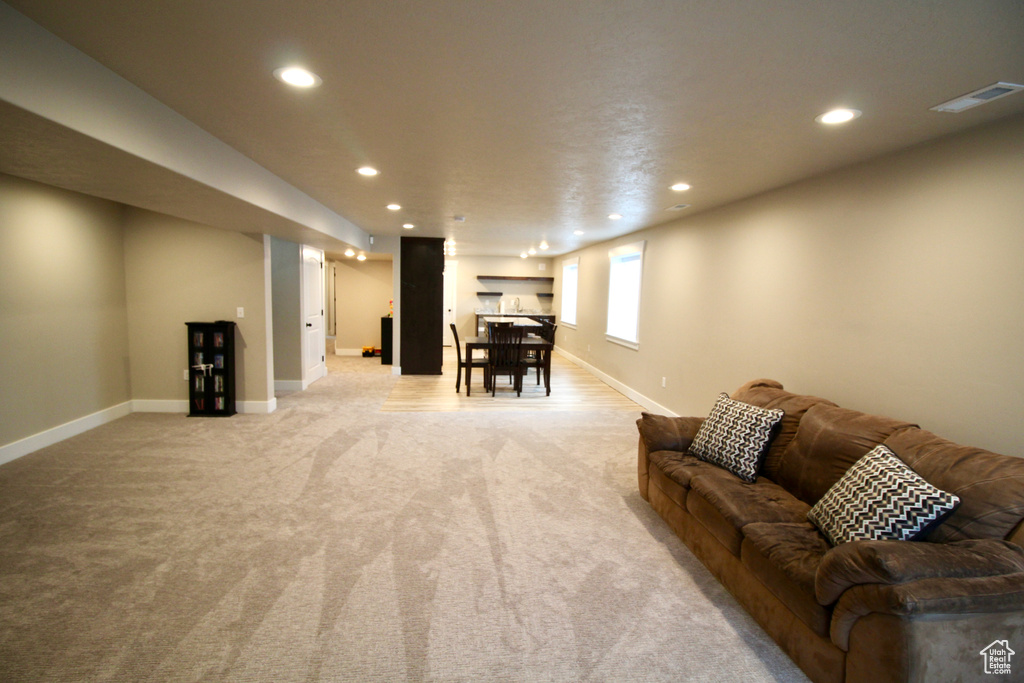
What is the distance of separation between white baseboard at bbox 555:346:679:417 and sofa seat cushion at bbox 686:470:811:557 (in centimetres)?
264

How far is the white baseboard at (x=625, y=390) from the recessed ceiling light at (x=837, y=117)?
3543 millimetres

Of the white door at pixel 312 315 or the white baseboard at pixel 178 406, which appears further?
the white door at pixel 312 315

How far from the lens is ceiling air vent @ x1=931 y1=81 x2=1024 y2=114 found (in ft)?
5.85

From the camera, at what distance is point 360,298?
9453mm

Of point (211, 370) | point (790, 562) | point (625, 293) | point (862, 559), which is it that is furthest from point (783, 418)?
point (211, 370)

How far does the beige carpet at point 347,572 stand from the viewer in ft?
5.99

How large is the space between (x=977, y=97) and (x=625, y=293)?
204 inches

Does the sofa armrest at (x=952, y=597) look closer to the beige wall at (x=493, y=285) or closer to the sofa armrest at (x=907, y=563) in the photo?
the sofa armrest at (x=907, y=563)

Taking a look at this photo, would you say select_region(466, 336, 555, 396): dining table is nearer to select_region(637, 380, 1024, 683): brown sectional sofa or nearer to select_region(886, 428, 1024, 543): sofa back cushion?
select_region(637, 380, 1024, 683): brown sectional sofa

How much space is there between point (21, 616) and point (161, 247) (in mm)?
4039

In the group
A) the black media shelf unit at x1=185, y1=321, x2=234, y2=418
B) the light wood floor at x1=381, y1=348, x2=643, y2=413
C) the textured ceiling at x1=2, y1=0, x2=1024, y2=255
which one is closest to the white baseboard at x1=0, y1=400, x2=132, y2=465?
the black media shelf unit at x1=185, y1=321, x2=234, y2=418

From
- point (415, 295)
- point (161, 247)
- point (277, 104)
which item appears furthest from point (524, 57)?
point (415, 295)

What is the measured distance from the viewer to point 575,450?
4.29 metres

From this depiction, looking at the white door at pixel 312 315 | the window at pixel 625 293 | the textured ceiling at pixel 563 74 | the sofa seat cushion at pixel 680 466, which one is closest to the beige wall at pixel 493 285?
the window at pixel 625 293
